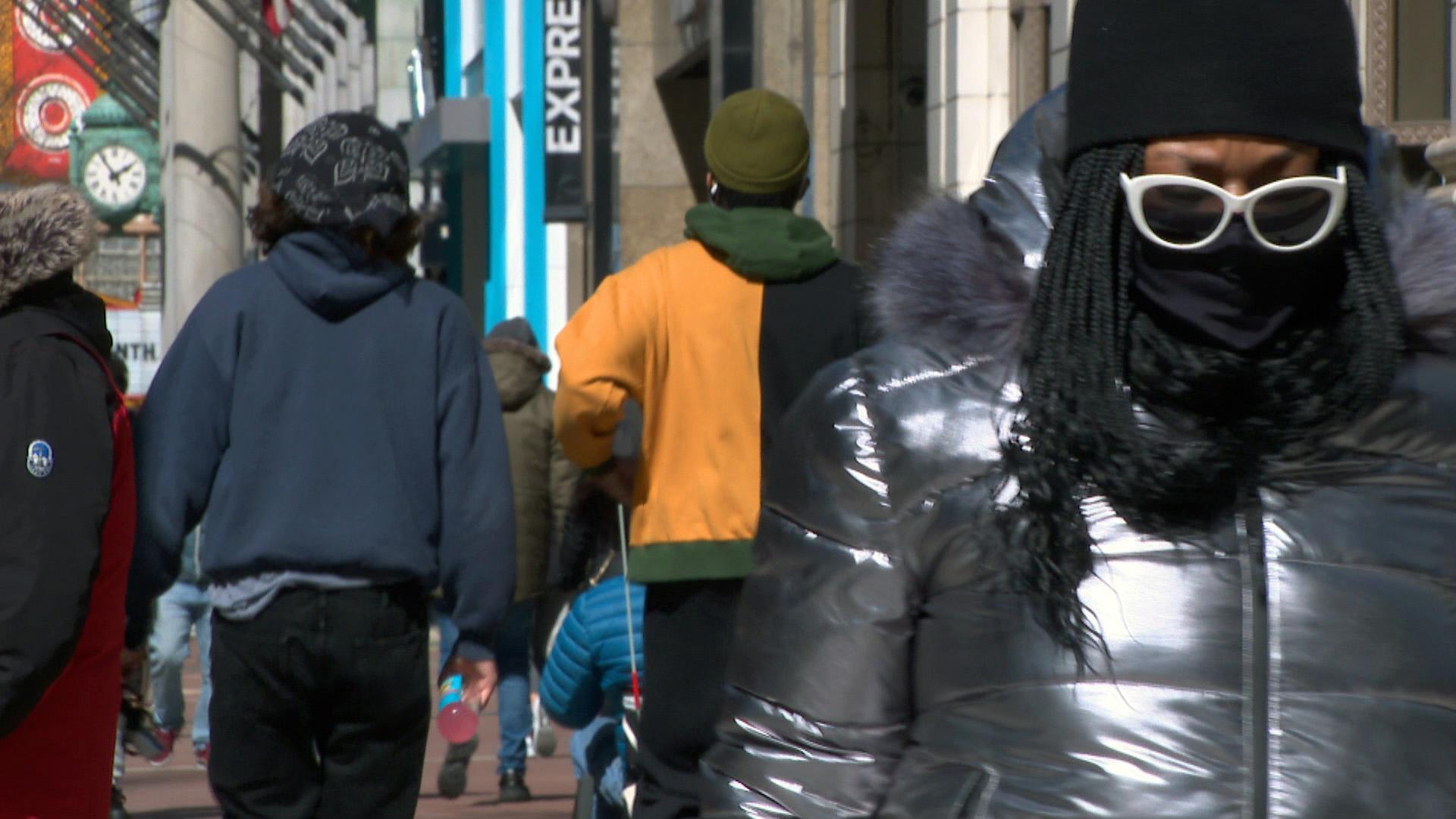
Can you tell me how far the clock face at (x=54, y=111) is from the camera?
11294 cm

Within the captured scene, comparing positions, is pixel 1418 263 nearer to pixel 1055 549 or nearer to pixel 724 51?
pixel 1055 549

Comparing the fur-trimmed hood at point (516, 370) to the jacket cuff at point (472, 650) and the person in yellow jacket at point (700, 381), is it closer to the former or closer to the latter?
the person in yellow jacket at point (700, 381)

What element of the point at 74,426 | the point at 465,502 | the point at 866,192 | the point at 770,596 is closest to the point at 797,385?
the point at 465,502

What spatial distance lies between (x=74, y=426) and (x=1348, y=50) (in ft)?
8.27

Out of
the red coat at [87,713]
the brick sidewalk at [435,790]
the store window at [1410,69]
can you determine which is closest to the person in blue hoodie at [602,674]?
the brick sidewalk at [435,790]

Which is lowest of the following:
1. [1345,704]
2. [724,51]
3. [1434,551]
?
[1345,704]

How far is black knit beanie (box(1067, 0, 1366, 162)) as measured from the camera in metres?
2.18

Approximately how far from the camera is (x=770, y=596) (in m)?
2.31

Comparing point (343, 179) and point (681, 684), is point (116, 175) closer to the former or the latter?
point (343, 179)

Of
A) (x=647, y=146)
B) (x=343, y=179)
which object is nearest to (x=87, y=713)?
(x=343, y=179)

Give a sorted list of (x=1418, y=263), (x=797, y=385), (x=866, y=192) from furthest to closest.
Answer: (x=866, y=192), (x=797, y=385), (x=1418, y=263)

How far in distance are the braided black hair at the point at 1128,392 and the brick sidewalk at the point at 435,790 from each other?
250 inches

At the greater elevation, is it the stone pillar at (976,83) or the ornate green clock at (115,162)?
the ornate green clock at (115,162)

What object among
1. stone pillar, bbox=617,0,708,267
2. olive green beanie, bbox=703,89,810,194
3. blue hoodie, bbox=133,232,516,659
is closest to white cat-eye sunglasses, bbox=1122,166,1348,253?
blue hoodie, bbox=133,232,516,659
